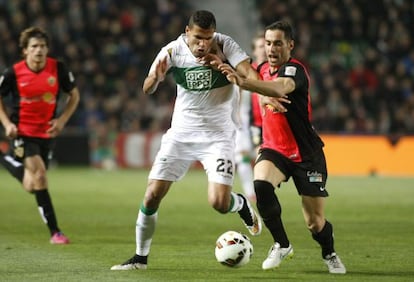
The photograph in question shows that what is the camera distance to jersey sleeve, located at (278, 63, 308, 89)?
7.90 metres

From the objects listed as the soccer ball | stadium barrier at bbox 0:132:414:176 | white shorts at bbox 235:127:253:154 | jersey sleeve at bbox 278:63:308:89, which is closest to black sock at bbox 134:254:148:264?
the soccer ball

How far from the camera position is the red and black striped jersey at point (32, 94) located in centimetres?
1052

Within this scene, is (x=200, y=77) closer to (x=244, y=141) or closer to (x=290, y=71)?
(x=290, y=71)

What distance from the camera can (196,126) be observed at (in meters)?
8.28

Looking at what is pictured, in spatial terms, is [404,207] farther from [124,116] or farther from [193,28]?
[124,116]

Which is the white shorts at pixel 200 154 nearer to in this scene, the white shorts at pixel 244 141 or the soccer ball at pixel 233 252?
the soccer ball at pixel 233 252

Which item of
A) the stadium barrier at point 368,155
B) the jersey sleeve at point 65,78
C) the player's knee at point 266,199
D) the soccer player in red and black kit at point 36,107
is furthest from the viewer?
the stadium barrier at point 368,155

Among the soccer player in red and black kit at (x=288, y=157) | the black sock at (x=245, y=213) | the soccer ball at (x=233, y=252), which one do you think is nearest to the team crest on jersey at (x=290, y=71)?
the soccer player in red and black kit at (x=288, y=157)

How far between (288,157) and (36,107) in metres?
3.51

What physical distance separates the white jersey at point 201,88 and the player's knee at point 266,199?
0.66 meters

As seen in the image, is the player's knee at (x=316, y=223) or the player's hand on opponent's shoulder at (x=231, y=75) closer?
the player's hand on opponent's shoulder at (x=231, y=75)

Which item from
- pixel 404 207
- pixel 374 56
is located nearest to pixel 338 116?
pixel 374 56

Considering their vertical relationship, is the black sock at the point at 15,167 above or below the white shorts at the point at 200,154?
below

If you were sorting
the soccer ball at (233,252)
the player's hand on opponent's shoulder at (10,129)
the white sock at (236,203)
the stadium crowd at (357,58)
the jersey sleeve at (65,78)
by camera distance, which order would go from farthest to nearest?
the stadium crowd at (357,58) < the jersey sleeve at (65,78) < the player's hand on opponent's shoulder at (10,129) < the white sock at (236,203) < the soccer ball at (233,252)
